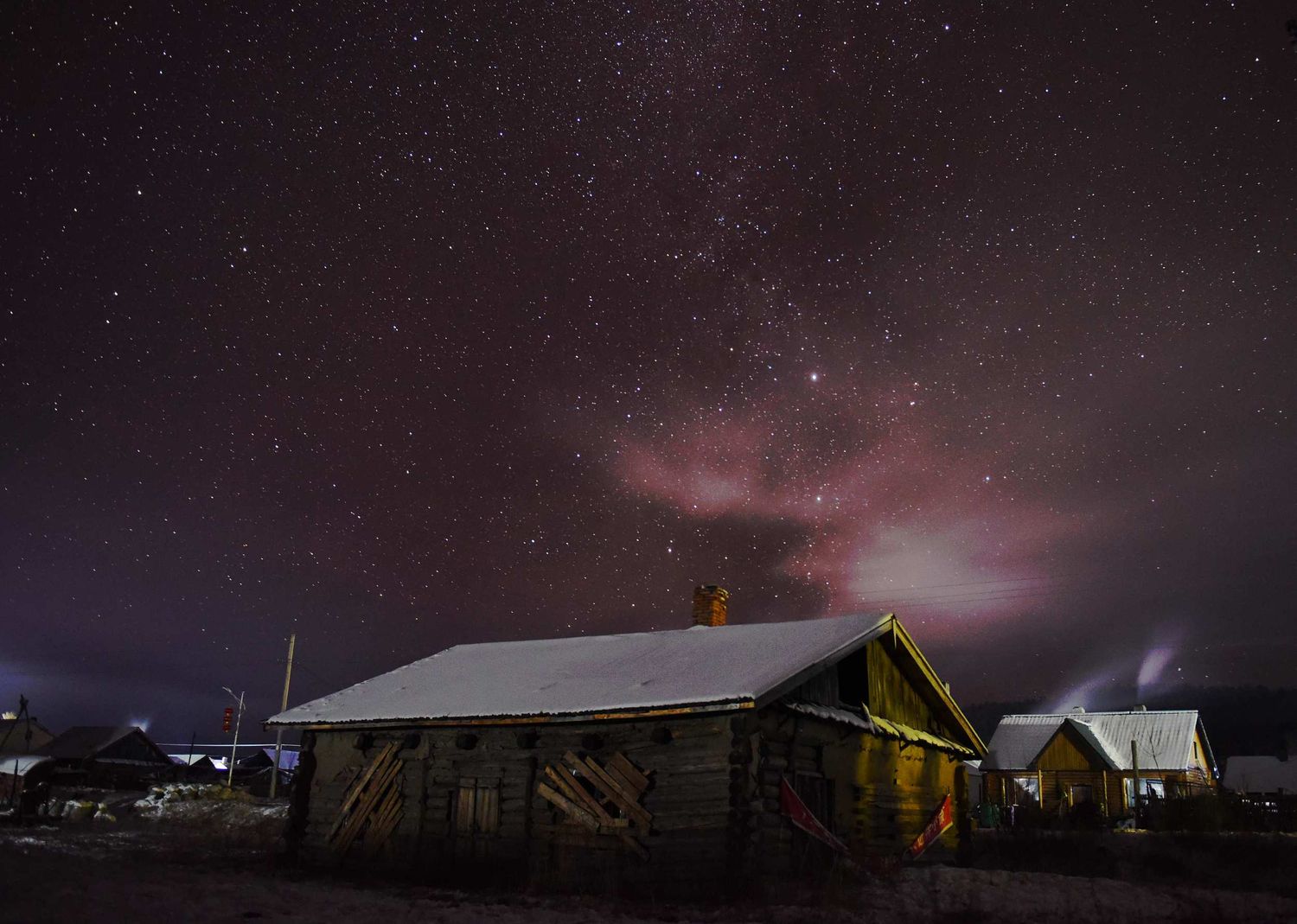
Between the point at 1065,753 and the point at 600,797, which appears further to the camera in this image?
the point at 1065,753

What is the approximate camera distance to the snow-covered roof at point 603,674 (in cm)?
1680

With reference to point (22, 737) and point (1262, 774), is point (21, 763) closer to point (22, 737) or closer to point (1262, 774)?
point (22, 737)

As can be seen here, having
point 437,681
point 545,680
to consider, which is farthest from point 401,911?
point 437,681

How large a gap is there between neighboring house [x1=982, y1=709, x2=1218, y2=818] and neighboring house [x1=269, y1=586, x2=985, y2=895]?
3017 centimetres

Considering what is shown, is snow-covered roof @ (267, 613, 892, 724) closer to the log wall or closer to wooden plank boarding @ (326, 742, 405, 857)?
the log wall

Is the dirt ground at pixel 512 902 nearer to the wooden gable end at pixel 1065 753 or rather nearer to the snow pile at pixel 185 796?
the snow pile at pixel 185 796

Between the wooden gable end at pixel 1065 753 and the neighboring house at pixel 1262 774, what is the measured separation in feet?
47.2

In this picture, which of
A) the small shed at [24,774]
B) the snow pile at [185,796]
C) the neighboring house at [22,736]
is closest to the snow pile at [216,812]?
the snow pile at [185,796]

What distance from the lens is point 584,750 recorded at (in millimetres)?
17500

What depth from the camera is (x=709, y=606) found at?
2489 centimetres

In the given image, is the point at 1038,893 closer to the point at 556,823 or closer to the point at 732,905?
the point at 732,905

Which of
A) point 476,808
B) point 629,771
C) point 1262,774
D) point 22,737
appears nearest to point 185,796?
point 476,808

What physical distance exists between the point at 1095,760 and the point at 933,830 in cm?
3270

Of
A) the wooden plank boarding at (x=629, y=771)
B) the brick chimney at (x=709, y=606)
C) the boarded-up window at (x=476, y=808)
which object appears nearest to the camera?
the wooden plank boarding at (x=629, y=771)
